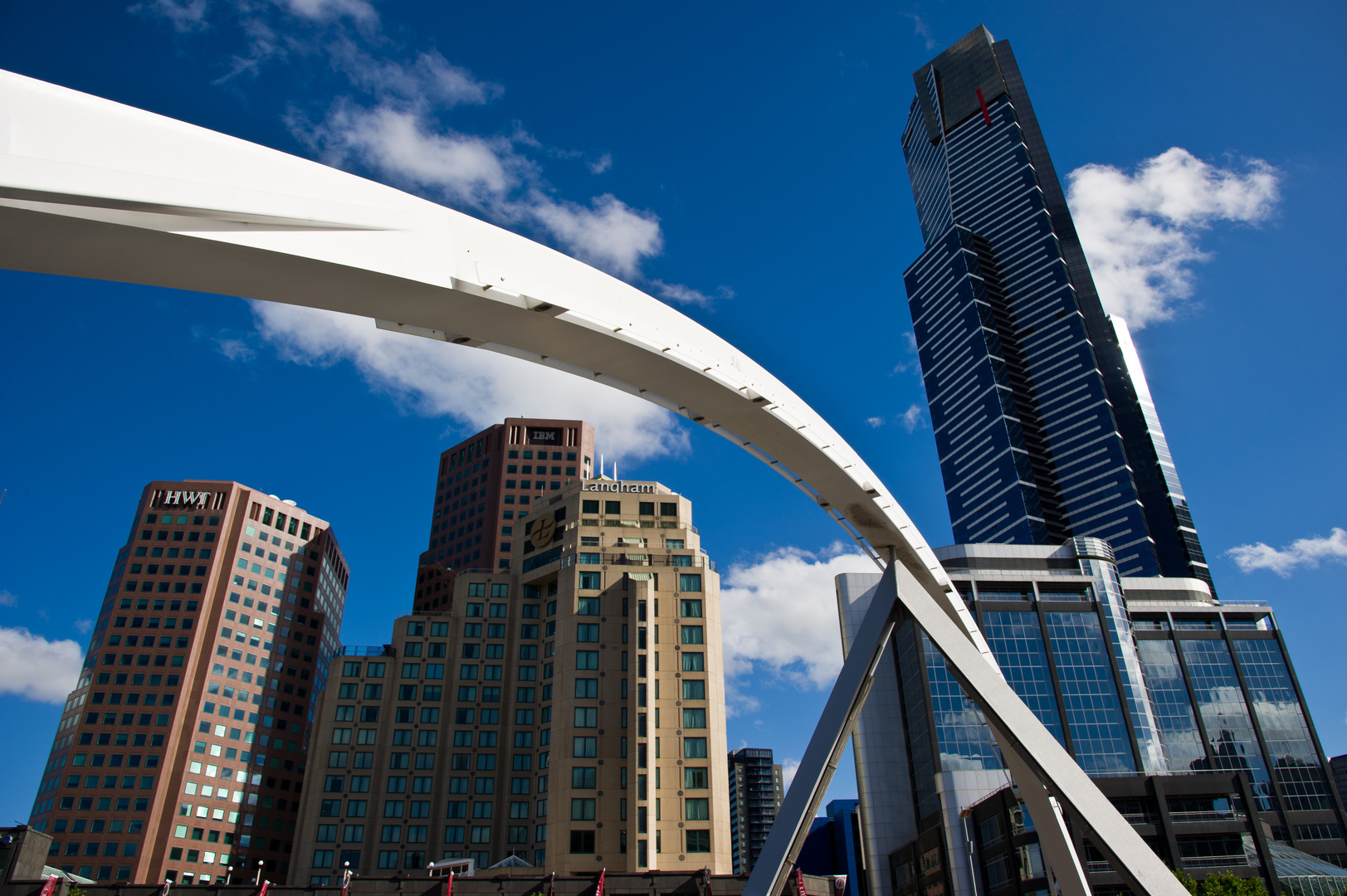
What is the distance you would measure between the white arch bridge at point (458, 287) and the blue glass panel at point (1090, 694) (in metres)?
93.6

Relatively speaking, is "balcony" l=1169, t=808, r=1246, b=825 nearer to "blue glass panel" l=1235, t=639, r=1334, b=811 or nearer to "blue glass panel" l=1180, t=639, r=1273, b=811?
"blue glass panel" l=1180, t=639, r=1273, b=811

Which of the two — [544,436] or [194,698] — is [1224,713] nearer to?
[544,436]

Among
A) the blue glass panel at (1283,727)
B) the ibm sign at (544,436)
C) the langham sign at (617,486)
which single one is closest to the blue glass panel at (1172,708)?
the blue glass panel at (1283,727)

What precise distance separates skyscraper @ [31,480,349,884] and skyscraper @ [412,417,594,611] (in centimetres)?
2187

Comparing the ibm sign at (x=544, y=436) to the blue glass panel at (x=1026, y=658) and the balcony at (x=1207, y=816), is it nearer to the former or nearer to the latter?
the blue glass panel at (x=1026, y=658)

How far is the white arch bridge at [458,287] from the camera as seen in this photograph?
614 cm

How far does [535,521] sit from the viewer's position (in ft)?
318

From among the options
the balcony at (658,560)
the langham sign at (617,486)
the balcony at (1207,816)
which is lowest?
the balcony at (1207,816)

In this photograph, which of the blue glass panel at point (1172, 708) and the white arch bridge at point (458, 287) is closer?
the white arch bridge at point (458, 287)

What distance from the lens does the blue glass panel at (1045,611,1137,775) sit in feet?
315

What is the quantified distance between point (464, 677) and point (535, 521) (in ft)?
59.0

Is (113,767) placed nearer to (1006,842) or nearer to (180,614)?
(180,614)

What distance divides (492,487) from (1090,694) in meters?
106

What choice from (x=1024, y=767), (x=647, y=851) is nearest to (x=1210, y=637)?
(x=647, y=851)
